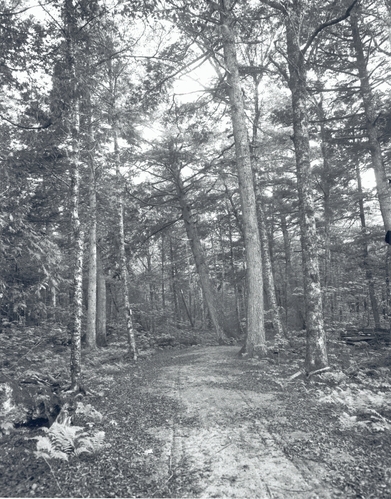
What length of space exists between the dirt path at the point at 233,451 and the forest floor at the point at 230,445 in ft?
0.05

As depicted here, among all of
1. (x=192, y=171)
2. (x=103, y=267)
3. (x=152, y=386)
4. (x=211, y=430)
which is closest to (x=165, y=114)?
(x=192, y=171)

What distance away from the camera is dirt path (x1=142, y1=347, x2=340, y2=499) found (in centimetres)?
331

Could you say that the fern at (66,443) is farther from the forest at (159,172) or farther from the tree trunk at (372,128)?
the tree trunk at (372,128)

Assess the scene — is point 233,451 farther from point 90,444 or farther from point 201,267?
point 201,267

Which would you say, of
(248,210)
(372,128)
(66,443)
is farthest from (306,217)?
(372,128)

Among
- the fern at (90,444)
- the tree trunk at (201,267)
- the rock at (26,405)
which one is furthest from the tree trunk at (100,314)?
the fern at (90,444)

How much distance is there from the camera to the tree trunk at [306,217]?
798 cm

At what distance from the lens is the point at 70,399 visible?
19.4ft

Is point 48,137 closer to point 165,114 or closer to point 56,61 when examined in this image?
point 56,61

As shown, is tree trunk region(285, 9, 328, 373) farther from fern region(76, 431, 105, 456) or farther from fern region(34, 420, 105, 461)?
fern region(34, 420, 105, 461)

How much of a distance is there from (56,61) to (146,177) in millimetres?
9938

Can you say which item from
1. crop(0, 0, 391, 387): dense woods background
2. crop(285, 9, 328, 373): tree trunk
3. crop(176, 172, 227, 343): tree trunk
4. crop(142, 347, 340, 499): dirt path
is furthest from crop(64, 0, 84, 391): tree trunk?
crop(176, 172, 227, 343): tree trunk

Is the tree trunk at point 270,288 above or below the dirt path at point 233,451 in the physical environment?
above

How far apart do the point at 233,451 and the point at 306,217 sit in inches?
→ 235
